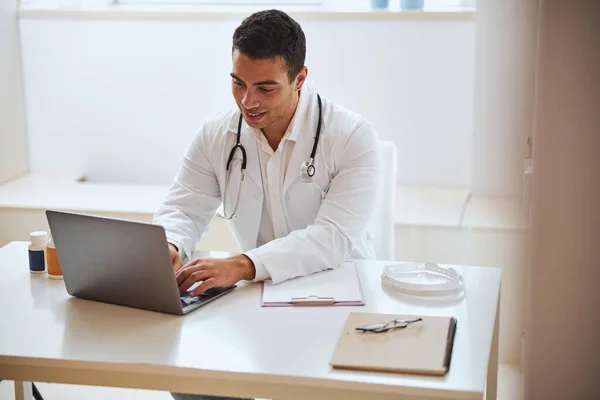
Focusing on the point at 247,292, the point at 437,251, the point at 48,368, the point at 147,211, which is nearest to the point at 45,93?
the point at 147,211

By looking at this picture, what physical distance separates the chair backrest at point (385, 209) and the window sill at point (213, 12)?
111cm

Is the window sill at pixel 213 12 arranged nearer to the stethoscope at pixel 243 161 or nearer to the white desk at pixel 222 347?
the stethoscope at pixel 243 161

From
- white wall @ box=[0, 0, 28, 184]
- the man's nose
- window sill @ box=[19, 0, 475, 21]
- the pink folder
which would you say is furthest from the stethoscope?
white wall @ box=[0, 0, 28, 184]

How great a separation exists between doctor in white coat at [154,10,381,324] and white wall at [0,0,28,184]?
1.59 metres

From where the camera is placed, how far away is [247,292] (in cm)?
156

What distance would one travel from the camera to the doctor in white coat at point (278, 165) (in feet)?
5.86

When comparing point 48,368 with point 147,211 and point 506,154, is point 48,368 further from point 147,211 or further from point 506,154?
point 147,211

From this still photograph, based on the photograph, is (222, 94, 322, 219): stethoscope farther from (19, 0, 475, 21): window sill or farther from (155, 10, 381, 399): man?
(19, 0, 475, 21): window sill

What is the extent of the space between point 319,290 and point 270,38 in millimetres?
597

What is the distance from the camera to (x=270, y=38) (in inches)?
70.2

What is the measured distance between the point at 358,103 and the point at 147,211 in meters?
0.96

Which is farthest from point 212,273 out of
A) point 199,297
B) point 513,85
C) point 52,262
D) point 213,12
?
point 213,12

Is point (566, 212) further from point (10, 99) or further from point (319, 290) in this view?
point (10, 99)

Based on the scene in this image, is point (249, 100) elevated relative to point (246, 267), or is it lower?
elevated
